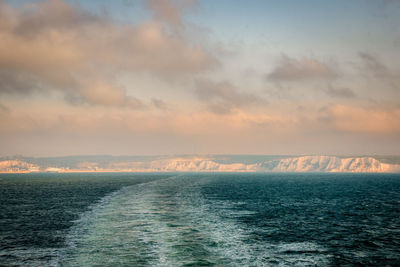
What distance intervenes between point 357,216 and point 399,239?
20989mm

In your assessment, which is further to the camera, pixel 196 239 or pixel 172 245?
pixel 196 239

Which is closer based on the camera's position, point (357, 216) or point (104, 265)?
point (104, 265)

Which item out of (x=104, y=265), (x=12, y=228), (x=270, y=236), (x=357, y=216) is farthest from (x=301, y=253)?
(x=12, y=228)

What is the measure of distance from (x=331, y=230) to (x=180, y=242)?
72.7 feet

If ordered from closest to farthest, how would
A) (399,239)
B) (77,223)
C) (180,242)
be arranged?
(180,242) → (399,239) → (77,223)

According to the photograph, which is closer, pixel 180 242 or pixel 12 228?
pixel 180 242

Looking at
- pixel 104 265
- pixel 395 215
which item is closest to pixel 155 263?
pixel 104 265

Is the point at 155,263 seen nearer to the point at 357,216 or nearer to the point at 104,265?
the point at 104,265

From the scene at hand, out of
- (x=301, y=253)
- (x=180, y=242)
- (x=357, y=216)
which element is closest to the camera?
(x=301, y=253)

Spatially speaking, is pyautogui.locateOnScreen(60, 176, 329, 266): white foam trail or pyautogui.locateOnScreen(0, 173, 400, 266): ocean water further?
pyautogui.locateOnScreen(0, 173, 400, 266): ocean water

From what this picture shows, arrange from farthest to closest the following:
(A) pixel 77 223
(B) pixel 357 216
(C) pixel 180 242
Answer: (B) pixel 357 216
(A) pixel 77 223
(C) pixel 180 242

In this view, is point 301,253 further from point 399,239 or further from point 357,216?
point 357,216

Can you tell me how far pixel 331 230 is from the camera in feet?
148

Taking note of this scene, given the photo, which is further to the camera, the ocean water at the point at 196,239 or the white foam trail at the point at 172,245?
the ocean water at the point at 196,239
